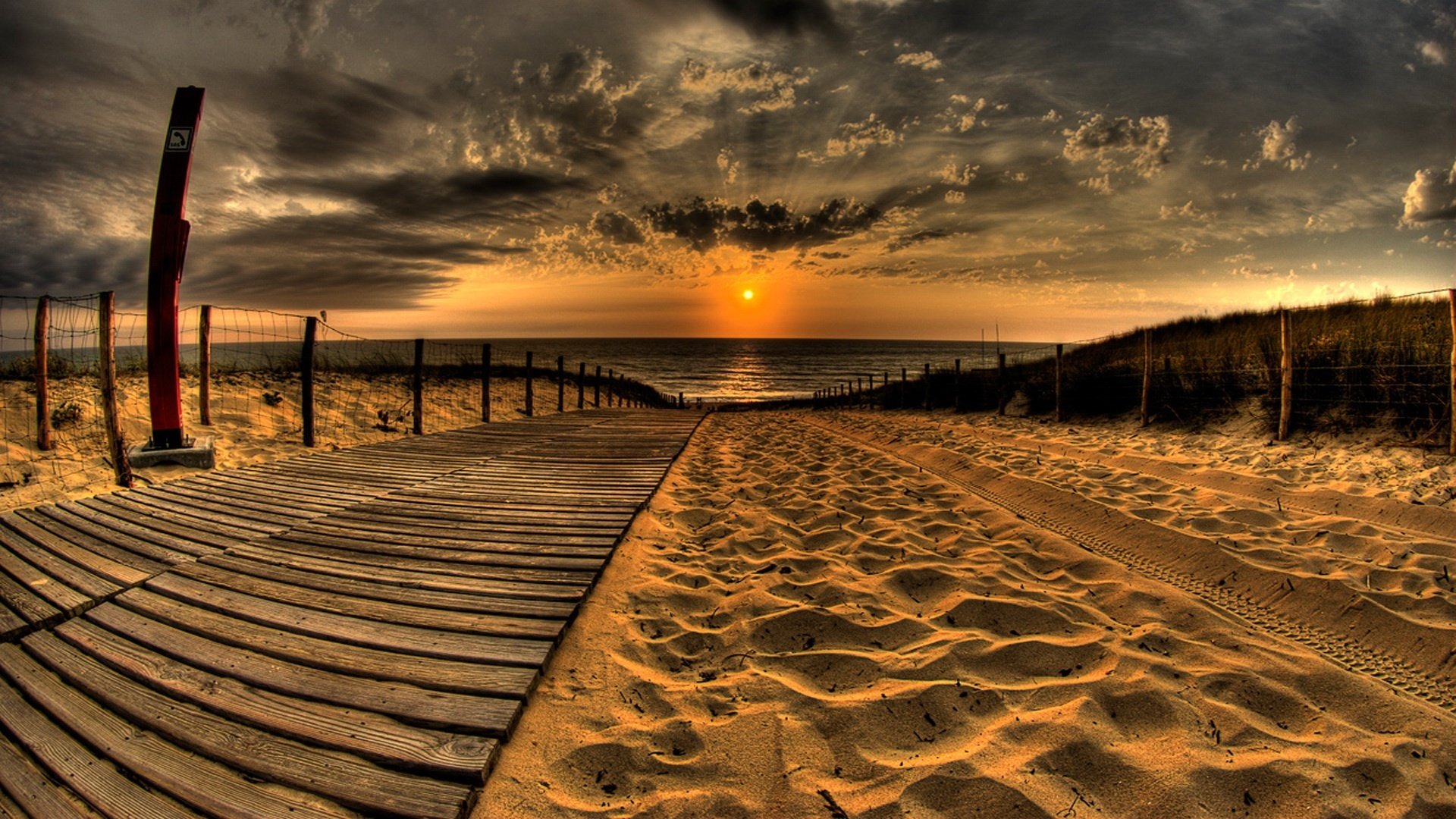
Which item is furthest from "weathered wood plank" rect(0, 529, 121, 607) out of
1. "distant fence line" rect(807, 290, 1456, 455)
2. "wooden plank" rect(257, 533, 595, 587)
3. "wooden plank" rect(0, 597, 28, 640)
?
"distant fence line" rect(807, 290, 1456, 455)

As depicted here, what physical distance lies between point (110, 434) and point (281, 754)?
6.16m

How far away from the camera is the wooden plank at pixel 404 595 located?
2.85m

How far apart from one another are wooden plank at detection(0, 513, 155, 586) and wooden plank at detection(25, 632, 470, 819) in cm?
117

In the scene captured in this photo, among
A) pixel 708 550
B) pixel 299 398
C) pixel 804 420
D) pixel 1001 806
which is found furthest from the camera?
pixel 804 420

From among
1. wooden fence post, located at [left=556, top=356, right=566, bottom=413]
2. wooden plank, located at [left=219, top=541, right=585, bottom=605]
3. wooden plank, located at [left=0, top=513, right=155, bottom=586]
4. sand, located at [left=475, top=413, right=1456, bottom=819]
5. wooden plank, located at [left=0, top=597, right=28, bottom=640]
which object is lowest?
sand, located at [left=475, top=413, right=1456, bottom=819]

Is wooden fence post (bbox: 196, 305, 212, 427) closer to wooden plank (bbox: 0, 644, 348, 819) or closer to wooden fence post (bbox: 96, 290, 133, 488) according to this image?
wooden fence post (bbox: 96, 290, 133, 488)

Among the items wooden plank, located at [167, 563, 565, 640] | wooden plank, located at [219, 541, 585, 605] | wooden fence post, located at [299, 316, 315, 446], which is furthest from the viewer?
wooden fence post, located at [299, 316, 315, 446]

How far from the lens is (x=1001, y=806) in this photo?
69.8 inches

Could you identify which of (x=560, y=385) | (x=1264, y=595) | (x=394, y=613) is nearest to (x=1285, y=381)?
(x=1264, y=595)

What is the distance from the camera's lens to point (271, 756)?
1827mm

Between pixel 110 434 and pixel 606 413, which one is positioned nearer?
pixel 110 434

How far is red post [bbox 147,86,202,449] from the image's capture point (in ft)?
20.0

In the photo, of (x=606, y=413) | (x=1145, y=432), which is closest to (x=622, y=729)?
(x=1145, y=432)

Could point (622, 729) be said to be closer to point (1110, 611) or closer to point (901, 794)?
point (901, 794)
